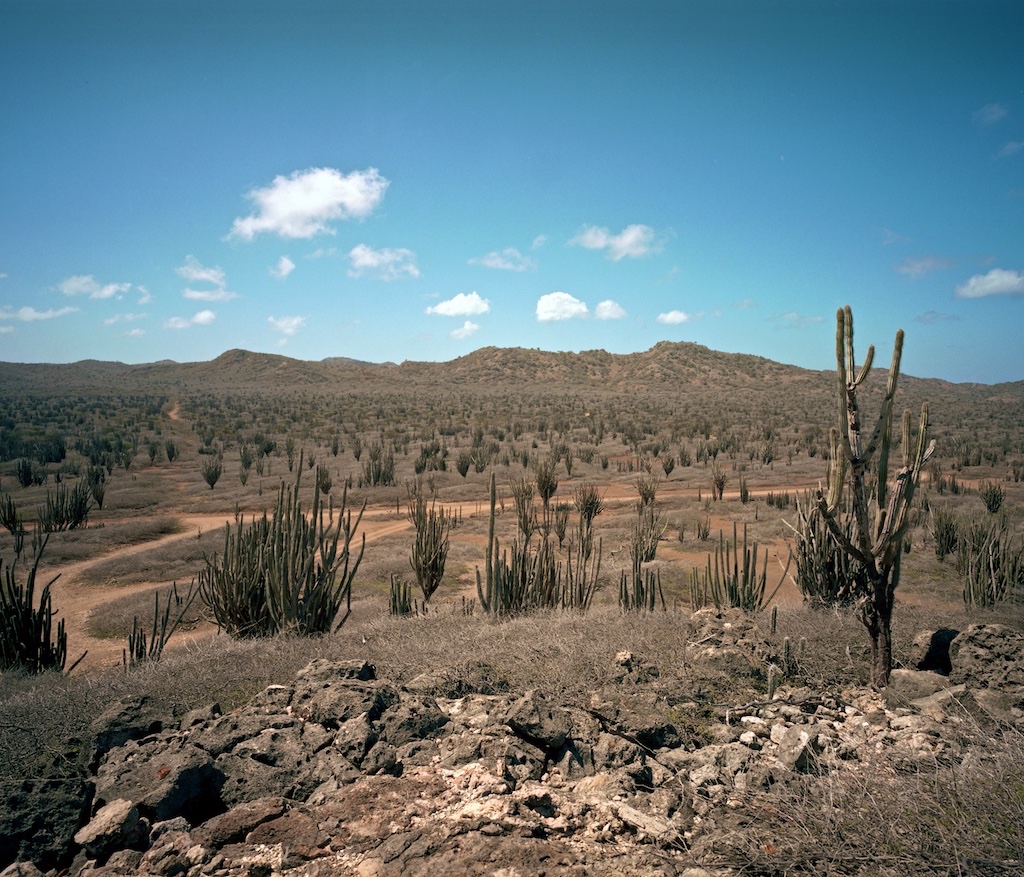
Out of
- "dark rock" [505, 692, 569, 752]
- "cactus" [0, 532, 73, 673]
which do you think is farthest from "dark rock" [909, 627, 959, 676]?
"cactus" [0, 532, 73, 673]

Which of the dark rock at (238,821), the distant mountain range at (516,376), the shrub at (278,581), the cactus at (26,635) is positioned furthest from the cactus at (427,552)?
the distant mountain range at (516,376)

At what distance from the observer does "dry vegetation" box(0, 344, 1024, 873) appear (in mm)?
4750

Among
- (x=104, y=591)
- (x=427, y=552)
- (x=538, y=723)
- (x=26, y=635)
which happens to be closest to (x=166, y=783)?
(x=538, y=723)

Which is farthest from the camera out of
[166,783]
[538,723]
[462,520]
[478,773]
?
[462,520]

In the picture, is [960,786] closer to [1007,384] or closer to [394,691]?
[394,691]

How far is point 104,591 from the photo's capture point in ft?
40.2

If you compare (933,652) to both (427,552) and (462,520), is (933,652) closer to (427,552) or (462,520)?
(427,552)

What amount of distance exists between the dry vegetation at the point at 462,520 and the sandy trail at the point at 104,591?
0.06 metres

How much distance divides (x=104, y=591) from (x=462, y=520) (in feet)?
29.6

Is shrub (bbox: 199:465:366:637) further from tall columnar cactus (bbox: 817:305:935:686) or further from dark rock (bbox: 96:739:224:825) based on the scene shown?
tall columnar cactus (bbox: 817:305:935:686)

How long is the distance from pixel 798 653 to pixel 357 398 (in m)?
60.2

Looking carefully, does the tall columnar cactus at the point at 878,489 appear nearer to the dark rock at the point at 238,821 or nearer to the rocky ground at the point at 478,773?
the rocky ground at the point at 478,773

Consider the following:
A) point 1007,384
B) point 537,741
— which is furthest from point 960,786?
point 1007,384

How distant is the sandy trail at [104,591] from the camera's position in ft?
30.0
